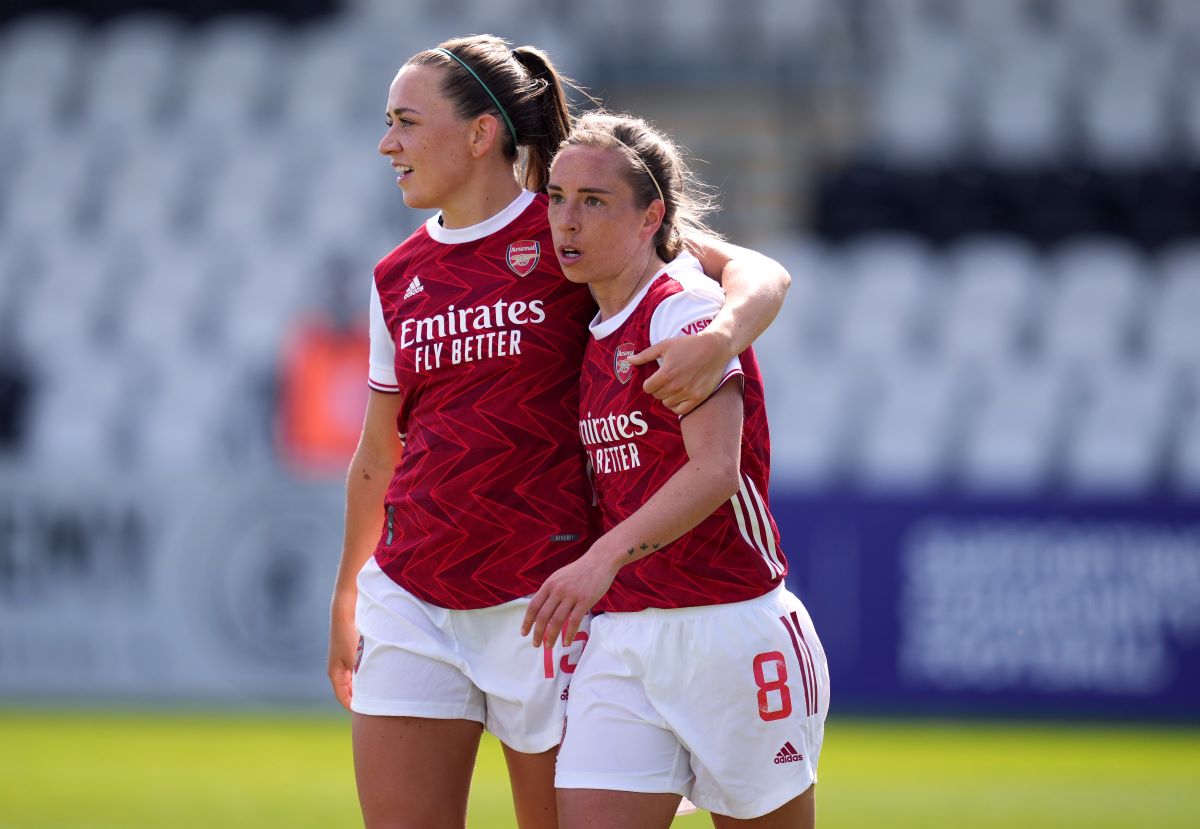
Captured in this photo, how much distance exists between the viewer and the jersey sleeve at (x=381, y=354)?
387 cm

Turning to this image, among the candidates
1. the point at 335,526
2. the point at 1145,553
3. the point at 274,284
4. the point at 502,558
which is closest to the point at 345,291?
the point at 274,284

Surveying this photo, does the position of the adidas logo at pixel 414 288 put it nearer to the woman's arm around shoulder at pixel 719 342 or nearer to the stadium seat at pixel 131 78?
the woman's arm around shoulder at pixel 719 342

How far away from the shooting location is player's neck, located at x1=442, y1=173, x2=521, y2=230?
380 cm

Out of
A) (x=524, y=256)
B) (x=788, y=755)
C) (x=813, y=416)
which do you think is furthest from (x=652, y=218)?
(x=813, y=416)

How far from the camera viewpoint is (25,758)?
8039 millimetres

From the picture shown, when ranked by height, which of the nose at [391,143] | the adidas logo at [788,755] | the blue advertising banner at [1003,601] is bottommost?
the blue advertising banner at [1003,601]

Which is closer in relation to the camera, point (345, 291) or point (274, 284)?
point (345, 291)

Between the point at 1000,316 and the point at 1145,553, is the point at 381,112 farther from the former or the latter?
the point at 1145,553

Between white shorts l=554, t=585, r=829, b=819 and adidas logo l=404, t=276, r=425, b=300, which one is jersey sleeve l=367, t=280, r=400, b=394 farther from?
white shorts l=554, t=585, r=829, b=819

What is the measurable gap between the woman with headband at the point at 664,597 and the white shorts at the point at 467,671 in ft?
0.51

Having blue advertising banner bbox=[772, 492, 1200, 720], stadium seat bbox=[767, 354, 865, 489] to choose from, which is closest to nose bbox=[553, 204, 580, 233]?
blue advertising banner bbox=[772, 492, 1200, 720]

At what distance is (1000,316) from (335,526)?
193 inches

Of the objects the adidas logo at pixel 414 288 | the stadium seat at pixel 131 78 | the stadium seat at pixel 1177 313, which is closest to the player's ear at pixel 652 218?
the adidas logo at pixel 414 288

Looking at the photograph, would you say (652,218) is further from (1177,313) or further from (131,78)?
(131,78)
